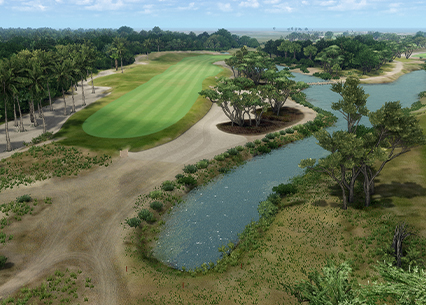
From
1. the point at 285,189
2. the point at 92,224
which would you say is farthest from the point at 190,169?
the point at 92,224

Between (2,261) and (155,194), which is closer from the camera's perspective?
(2,261)

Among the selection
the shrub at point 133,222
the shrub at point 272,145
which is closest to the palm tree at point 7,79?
the shrub at point 133,222

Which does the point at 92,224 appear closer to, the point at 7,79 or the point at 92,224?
the point at 92,224

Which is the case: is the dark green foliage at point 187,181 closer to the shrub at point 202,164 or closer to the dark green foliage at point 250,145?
the shrub at point 202,164

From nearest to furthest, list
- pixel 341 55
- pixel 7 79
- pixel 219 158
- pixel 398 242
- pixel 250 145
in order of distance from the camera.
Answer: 1. pixel 398 242
2. pixel 7 79
3. pixel 219 158
4. pixel 250 145
5. pixel 341 55

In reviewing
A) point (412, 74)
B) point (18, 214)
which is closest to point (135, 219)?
point (18, 214)

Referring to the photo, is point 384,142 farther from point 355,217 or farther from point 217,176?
point 217,176
